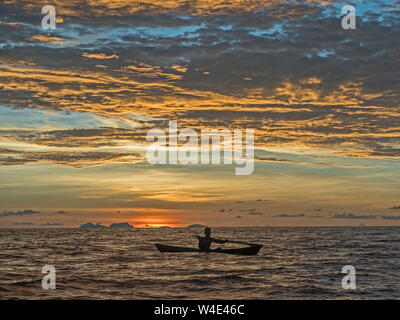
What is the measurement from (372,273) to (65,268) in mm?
22357

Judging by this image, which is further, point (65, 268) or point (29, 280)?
point (65, 268)

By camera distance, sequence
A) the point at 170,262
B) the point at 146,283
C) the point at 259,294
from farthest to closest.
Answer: the point at 170,262 → the point at 146,283 → the point at 259,294

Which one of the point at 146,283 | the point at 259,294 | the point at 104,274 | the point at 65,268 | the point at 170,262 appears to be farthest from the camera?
the point at 170,262

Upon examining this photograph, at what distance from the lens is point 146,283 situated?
25.3m

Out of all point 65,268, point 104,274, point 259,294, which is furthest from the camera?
point 65,268

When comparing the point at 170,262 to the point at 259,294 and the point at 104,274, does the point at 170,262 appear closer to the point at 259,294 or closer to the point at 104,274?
the point at 104,274

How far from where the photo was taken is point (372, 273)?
30.7 metres
